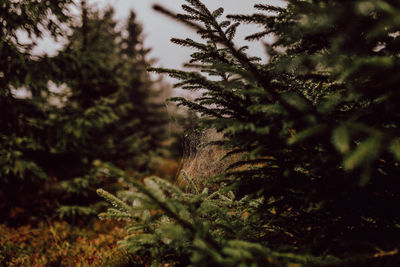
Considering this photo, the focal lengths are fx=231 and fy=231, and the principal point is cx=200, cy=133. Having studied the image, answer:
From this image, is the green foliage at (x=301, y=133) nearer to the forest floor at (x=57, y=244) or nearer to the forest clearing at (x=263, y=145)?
the forest clearing at (x=263, y=145)

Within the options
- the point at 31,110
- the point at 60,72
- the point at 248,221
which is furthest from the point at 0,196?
the point at 248,221

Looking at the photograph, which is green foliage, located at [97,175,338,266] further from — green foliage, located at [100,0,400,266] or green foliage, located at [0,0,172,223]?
green foliage, located at [0,0,172,223]

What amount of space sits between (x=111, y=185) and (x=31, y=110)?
2721 millimetres

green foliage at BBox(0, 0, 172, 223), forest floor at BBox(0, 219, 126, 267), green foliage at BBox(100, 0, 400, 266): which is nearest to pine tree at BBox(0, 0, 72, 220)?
green foliage at BBox(0, 0, 172, 223)

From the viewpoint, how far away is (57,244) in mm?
4164

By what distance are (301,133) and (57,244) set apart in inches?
187

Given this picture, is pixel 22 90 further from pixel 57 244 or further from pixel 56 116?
pixel 57 244

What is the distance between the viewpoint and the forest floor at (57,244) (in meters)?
3.39

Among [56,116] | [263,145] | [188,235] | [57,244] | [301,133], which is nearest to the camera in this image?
[301,133]

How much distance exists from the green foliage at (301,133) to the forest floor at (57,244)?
8.27ft

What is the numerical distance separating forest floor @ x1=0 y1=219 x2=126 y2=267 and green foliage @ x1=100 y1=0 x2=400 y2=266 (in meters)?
2.52

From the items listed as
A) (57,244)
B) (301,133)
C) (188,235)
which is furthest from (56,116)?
(301,133)

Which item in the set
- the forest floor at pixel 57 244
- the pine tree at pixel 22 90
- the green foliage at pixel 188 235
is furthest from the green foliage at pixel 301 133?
the pine tree at pixel 22 90

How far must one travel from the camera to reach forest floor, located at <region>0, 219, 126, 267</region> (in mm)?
3386
